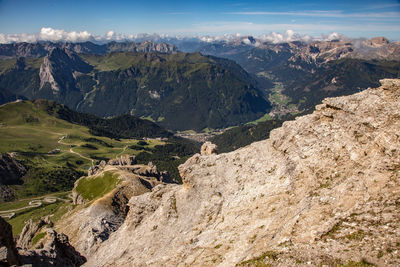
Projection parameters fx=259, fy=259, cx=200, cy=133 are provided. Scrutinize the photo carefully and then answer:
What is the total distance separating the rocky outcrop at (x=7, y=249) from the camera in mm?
42656

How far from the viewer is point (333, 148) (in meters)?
39.3

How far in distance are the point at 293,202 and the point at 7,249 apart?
1885 inches

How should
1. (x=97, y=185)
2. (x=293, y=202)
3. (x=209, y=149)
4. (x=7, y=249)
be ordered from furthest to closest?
(x=97, y=185) → (x=209, y=149) → (x=7, y=249) → (x=293, y=202)

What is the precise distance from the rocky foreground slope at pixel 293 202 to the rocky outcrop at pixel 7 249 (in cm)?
1822

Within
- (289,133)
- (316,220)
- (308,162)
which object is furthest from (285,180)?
(316,220)

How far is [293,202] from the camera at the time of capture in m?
37.6

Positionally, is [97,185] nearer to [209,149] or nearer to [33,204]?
[209,149]

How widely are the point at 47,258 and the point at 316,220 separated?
54956 mm

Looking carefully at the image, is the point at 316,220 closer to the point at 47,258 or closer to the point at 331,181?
the point at 331,181

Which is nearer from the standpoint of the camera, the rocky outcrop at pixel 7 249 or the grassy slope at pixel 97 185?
the rocky outcrop at pixel 7 249

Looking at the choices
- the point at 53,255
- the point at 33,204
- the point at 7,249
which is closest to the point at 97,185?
the point at 53,255

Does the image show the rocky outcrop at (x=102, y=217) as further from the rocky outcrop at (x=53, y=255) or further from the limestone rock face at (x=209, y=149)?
the limestone rock face at (x=209, y=149)

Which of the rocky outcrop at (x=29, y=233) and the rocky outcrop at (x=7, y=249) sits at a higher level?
the rocky outcrop at (x=7, y=249)

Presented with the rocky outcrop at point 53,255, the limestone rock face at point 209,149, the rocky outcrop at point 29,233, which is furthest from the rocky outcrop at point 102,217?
the limestone rock face at point 209,149
